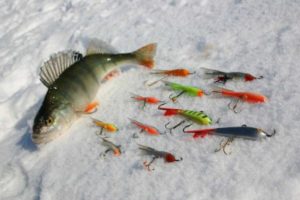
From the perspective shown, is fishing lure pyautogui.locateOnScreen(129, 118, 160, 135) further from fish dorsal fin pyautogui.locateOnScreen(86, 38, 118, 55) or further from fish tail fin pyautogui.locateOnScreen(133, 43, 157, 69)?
fish dorsal fin pyautogui.locateOnScreen(86, 38, 118, 55)

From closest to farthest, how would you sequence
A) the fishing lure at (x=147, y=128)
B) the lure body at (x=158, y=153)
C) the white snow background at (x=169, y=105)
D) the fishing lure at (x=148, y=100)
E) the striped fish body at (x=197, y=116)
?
the white snow background at (x=169, y=105) < the lure body at (x=158, y=153) < the striped fish body at (x=197, y=116) < the fishing lure at (x=147, y=128) < the fishing lure at (x=148, y=100)

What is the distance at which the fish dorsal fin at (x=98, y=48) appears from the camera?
4.76 m

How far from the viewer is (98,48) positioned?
480cm

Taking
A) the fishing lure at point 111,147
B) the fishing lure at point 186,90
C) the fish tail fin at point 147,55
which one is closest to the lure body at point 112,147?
the fishing lure at point 111,147

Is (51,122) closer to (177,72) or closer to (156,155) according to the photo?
(156,155)

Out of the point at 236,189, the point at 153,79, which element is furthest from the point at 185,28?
the point at 236,189

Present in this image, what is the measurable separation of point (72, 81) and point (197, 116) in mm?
1405

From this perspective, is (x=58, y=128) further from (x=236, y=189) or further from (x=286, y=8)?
(x=286, y=8)

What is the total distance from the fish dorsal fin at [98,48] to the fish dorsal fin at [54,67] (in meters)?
0.27

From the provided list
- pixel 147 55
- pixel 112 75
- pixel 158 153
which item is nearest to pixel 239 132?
pixel 158 153

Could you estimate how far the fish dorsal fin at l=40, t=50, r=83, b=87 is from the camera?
175 inches

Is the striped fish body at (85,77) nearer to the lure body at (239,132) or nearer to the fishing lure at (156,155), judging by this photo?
the fishing lure at (156,155)

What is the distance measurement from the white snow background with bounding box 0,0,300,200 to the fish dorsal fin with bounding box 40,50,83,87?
0.52 metres

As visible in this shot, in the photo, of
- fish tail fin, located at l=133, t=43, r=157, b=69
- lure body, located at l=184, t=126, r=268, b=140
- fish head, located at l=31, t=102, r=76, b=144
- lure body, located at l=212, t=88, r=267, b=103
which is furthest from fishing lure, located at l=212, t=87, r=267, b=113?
fish head, located at l=31, t=102, r=76, b=144
